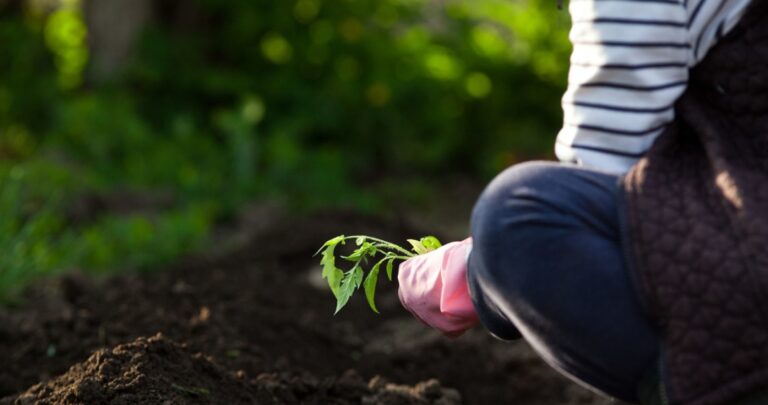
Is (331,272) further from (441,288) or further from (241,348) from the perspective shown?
(241,348)

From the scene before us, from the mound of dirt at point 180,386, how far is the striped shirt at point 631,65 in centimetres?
95

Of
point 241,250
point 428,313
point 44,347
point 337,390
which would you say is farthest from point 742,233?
point 241,250

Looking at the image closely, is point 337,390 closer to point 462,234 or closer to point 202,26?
point 462,234

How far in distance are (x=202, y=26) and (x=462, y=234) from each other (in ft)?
6.71

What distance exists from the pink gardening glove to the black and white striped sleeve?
0.28 m

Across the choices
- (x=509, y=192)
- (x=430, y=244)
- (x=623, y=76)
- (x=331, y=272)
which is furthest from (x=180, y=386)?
(x=623, y=76)

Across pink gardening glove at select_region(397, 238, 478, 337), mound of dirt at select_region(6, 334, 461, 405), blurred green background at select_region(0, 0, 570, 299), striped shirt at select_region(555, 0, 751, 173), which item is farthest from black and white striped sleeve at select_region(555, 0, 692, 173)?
blurred green background at select_region(0, 0, 570, 299)

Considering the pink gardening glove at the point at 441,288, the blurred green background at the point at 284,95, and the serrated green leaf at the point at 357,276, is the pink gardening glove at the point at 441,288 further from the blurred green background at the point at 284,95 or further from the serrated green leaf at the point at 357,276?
the blurred green background at the point at 284,95

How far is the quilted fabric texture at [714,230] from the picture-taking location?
178 centimetres

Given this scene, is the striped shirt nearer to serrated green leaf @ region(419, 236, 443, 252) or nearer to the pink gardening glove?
the pink gardening glove

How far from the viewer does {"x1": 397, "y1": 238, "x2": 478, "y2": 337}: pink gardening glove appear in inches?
82.7

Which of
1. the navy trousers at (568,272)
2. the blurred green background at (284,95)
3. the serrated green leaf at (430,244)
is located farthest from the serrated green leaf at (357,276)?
the blurred green background at (284,95)

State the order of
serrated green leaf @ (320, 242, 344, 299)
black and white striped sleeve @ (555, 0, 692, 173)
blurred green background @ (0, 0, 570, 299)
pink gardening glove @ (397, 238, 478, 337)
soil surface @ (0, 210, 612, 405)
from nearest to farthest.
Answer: black and white striped sleeve @ (555, 0, 692, 173), pink gardening glove @ (397, 238, 478, 337), serrated green leaf @ (320, 242, 344, 299), soil surface @ (0, 210, 612, 405), blurred green background @ (0, 0, 570, 299)

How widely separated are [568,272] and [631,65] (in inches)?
13.2
